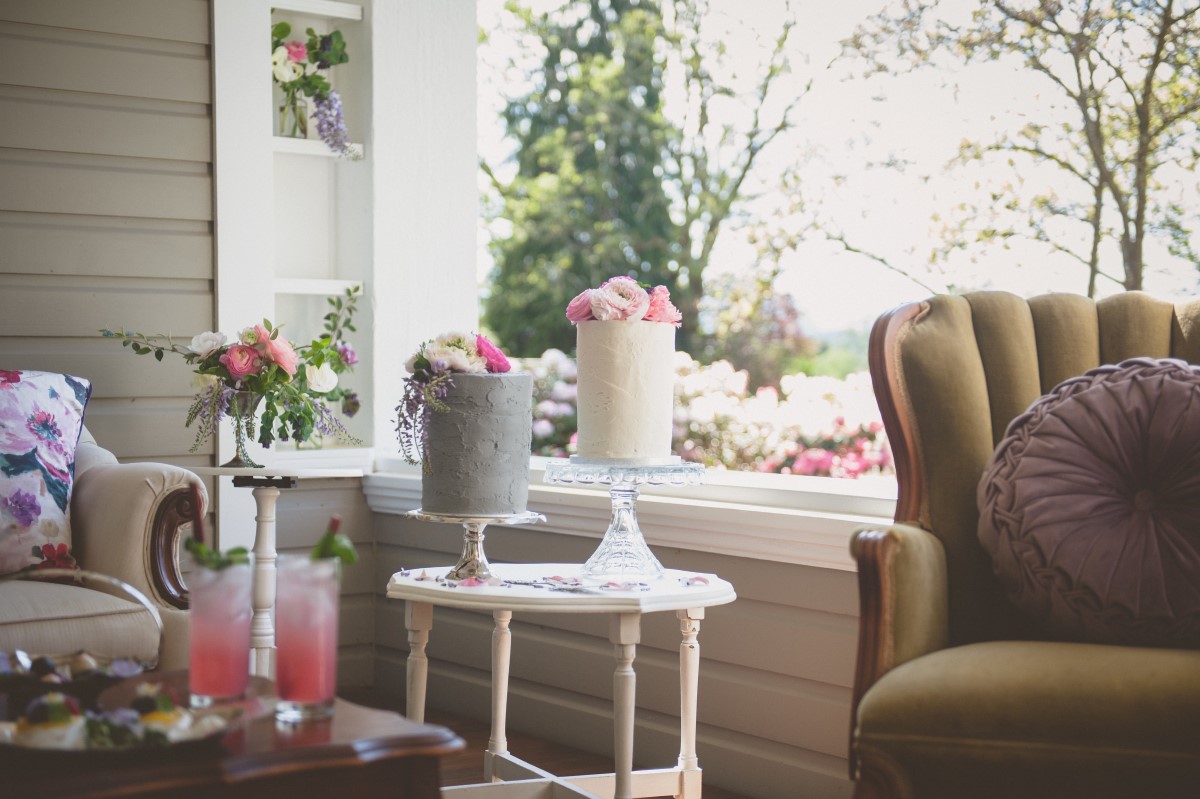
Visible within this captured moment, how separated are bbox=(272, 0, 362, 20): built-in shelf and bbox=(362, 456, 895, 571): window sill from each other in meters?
1.46

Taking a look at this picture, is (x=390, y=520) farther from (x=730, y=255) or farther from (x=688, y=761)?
(x=730, y=255)

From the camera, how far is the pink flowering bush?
4.59m

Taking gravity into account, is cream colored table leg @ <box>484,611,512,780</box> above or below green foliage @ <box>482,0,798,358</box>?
below

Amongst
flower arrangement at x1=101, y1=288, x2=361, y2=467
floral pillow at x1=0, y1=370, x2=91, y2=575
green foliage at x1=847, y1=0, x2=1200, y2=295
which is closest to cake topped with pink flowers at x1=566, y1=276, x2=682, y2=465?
flower arrangement at x1=101, y1=288, x2=361, y2=467

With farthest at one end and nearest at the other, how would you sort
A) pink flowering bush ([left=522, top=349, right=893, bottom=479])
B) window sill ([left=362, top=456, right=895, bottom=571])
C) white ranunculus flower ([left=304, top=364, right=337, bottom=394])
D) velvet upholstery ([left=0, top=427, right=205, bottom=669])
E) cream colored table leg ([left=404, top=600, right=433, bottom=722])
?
pink flowering bush ([left=522, top=349, right=893, bottom=479]), white ranunculus flower ([left=304, top=364, right=337, bottom=394]), window sill ([left=362, top=456, right=895, bottom=571]), velvet upholstery ([left=0, top=427, right=205, bottom=669]), cream colored table leg ([left=404, top=600, right=433, bottom=722])

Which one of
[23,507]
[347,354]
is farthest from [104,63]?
[23,507]

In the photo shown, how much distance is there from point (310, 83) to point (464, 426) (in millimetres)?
1686

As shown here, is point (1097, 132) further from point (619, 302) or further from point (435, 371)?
point (435, 371)

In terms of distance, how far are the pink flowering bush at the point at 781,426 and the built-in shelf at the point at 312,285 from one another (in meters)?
1.72

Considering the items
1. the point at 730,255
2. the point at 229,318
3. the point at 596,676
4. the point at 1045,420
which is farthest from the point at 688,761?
the point at 730,255

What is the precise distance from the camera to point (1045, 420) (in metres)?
1.81

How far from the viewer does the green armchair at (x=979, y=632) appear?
4.70 feet

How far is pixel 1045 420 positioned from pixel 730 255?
4.66 m

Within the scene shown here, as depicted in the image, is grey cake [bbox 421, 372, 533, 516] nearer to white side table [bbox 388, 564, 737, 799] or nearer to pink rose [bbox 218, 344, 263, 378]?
white side table [bbox 388, 564, 737, 799]
